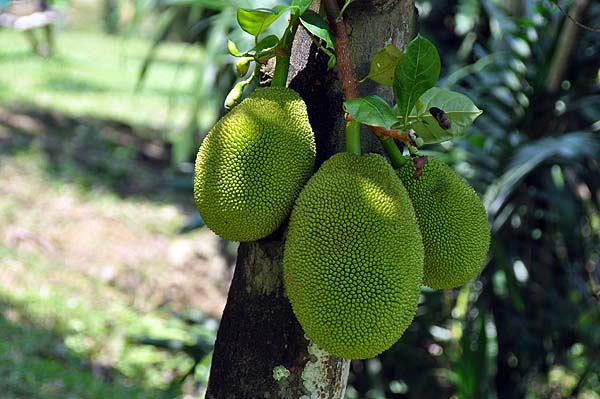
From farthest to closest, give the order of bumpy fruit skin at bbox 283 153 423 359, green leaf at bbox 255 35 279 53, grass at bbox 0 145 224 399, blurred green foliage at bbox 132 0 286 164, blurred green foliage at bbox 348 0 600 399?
1. grass at bbox 0 145 224 399
2. blurred green foliage at bbox 132 0 286 164
3. blurred green foliage at bbox 348 0 600 399
4. green leaf at bbox 255 35 279 53
5. bumpy fruit skin at bbox 283 153 423 359

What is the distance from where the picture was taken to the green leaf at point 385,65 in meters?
0.80

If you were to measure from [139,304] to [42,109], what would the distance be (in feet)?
5.78

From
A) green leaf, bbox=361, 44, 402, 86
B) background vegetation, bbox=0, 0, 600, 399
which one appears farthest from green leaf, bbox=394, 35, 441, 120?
background vegetation, bbox=0, 0, 600, 399

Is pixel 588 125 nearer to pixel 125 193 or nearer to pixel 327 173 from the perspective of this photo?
pixel 327 173

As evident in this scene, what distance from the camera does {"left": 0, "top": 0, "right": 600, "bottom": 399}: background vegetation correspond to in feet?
6.02

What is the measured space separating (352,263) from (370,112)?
14 cm

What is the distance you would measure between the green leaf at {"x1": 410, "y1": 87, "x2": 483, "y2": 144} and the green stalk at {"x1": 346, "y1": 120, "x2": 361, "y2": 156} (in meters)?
0.08

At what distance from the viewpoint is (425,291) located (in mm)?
1800

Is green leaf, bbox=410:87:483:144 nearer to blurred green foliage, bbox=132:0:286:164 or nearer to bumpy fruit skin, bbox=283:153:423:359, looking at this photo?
bumpy fruit skin, bbox=283:153:423:359

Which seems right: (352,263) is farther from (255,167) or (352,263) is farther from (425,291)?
(425,291)

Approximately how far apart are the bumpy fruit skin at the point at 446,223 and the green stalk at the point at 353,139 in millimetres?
74

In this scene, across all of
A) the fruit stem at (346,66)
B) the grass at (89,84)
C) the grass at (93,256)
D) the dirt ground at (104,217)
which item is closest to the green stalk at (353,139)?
the fruit stem at (346,66)

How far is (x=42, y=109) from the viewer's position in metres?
4.05

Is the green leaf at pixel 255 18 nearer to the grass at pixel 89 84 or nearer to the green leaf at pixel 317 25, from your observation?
the green leaf at pixel 317 25
